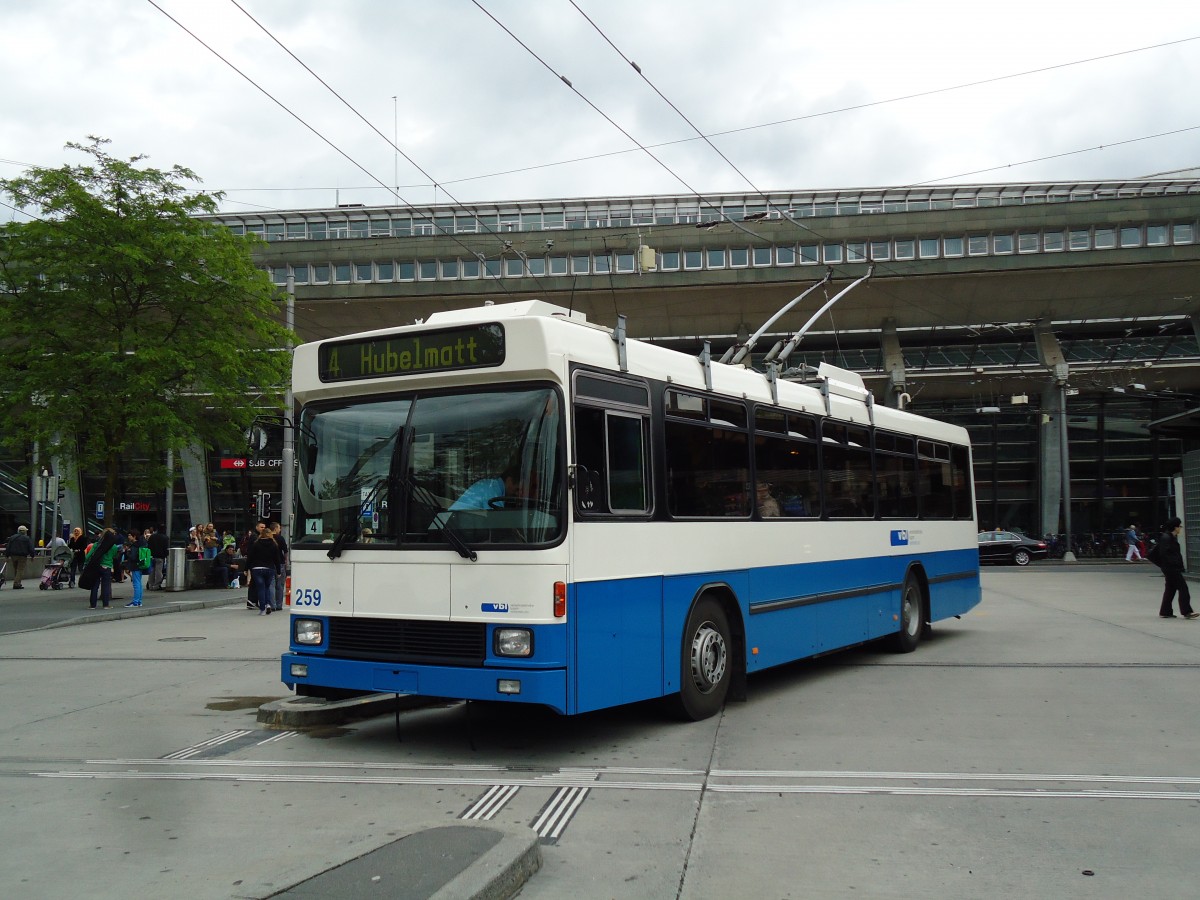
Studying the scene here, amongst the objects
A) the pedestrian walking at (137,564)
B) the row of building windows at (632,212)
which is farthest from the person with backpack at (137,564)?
the row of building windows at (632,212)

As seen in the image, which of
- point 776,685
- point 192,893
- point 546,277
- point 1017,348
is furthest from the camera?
point 1017,348

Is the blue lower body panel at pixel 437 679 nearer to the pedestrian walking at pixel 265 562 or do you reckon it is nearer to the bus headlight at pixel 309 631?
the bus headlight at pixel 309 631

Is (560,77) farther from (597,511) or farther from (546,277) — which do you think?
(546,277)

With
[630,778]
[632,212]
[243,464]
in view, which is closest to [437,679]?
[630,778]

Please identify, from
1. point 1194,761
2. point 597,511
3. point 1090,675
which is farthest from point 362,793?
point 1090,675

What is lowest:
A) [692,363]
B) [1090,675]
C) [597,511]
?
[1090,675]

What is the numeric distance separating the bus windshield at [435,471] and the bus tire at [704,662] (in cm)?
197

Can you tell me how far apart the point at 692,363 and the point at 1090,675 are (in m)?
5.80

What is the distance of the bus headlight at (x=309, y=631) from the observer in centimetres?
805

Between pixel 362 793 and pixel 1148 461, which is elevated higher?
pixel 1148 461

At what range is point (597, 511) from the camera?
7.65 metres

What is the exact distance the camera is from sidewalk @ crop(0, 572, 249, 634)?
64.1ft

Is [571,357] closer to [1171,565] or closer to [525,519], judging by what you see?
[525,519]

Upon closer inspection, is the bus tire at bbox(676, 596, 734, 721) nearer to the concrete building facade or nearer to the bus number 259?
the bus number 259
